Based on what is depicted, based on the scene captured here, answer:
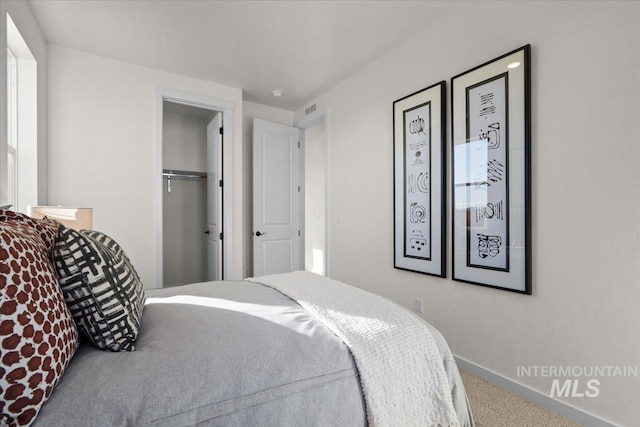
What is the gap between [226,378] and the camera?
0.83 m

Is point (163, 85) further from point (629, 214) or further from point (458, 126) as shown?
point (629, 214)

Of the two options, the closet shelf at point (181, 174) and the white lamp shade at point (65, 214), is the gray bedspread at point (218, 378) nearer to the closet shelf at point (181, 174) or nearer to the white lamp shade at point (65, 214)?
the white lamp shade at point (65, 214)

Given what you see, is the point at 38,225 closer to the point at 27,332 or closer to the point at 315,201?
the point at 27,332

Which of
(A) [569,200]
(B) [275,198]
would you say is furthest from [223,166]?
(A) [569,200]

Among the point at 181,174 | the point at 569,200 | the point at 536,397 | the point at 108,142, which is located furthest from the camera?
the point at 181,174

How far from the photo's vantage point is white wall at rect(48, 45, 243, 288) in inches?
109

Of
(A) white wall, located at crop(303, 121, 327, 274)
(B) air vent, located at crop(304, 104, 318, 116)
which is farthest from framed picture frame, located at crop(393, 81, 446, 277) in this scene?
(A) white wall, located at crop(303, 121, 327, 274)

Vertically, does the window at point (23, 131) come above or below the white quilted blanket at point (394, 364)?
above

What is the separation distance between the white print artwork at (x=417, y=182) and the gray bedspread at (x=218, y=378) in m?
1.43

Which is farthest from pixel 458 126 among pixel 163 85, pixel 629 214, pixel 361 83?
pixel 163 85

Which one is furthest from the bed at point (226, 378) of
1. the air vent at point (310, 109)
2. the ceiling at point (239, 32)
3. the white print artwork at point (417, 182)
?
the air vent at point (310, 109)

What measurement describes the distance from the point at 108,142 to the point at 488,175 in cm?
343

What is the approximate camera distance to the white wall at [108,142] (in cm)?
276

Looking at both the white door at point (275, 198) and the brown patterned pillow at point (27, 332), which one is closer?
the brown patterned pillow at point (27, 332)
